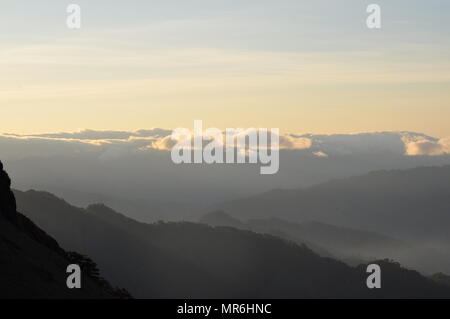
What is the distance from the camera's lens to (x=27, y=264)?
84500mm

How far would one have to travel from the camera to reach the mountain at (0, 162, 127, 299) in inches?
3041

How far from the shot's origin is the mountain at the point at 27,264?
253 feet
